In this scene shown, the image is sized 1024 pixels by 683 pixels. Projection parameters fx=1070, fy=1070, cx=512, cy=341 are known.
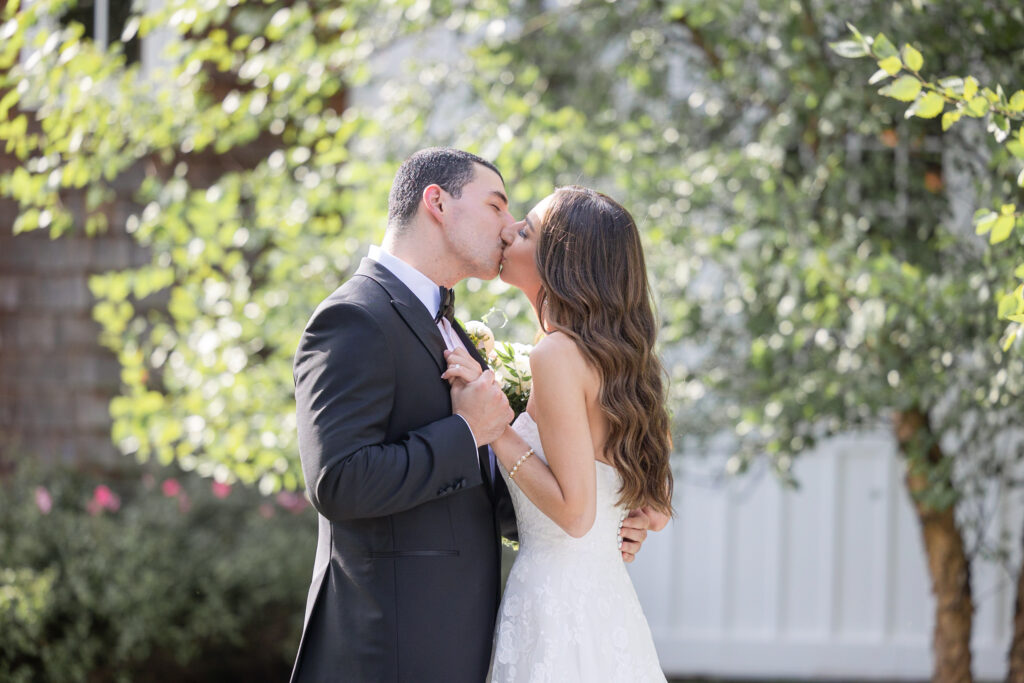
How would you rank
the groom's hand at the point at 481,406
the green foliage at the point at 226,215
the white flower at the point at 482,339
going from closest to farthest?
the groom's hand at the point at 481,406 < the white flower at the point at 482,339 < the green foliage at the point at 226,215

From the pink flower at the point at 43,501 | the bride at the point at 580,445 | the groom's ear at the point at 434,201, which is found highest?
the groom's ear at the point at 434,201

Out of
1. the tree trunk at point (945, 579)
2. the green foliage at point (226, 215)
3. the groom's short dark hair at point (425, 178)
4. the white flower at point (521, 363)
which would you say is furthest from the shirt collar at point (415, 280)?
the tree trunk at point (945, 579)

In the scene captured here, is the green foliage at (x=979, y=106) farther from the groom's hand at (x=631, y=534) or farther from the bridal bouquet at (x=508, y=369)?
the bridal bouquet at (x=508, y=369)

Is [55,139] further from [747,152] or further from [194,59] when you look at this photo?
[747,152]

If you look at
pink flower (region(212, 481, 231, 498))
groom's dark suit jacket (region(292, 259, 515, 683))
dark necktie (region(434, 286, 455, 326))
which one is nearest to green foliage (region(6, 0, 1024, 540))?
pink flower (region(212, 481, 231, 498))

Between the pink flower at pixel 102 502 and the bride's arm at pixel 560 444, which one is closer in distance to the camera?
the bride's arm at pixel 560 444

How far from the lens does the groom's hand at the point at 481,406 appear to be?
2449 millimetres

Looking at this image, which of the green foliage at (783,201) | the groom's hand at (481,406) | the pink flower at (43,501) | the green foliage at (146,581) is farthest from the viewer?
the pink flower at (43,501)

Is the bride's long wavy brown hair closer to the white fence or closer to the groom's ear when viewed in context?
the groom's ear

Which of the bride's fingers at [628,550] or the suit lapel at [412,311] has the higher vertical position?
the suit lapel at [412,311]

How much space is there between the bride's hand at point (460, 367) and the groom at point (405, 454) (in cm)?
2

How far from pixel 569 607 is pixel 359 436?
83cm

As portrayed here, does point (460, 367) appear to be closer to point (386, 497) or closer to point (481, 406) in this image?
point (481, 406)

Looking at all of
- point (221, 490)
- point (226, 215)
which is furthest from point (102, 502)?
point (226, 215)
